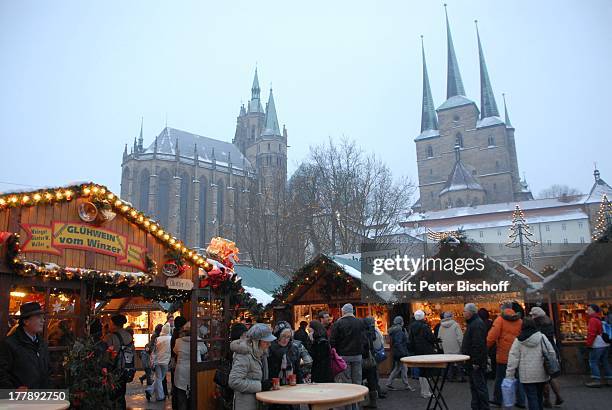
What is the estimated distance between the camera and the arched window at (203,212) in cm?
6319

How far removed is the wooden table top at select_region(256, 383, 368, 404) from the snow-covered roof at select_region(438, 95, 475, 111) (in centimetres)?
7228

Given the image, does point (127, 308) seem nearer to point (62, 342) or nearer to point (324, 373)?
point (62, 342)

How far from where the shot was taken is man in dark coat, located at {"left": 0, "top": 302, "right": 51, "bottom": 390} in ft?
14.9

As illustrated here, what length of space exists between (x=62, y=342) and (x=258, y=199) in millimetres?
25189

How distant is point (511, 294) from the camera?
39.4ft

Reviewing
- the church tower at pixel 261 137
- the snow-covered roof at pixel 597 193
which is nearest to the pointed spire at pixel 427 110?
the church tower at pixel 261 137

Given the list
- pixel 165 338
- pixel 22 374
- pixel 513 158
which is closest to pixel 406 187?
pixel 165 338

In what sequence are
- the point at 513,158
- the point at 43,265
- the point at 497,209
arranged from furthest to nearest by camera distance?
the point at 513,158 < the point at 497,209 < the point at 43,265

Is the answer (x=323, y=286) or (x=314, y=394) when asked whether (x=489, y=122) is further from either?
(x=314, y=394)

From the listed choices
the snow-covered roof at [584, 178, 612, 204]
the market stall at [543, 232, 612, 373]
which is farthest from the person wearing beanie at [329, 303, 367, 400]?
the snow-covered roof at [584, 178, 612, 204]

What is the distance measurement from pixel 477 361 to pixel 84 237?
5472 mm

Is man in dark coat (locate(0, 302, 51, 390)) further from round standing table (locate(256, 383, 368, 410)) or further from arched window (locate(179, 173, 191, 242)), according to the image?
arched window (locate(179, 173, 191, 242))

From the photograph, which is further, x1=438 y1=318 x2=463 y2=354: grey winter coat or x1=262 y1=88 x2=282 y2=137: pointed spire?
x1=262 y1=88 x2=282 y2=137: pointed spire

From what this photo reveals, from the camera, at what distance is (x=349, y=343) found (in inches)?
287
